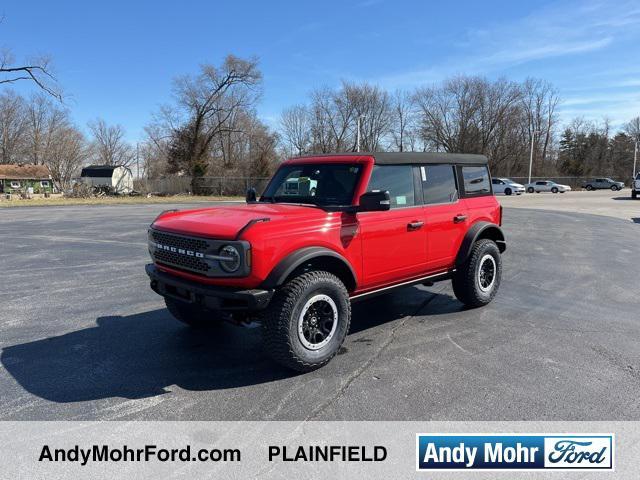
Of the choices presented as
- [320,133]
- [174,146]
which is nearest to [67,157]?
[174,146]

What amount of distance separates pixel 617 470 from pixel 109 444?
3184 mm

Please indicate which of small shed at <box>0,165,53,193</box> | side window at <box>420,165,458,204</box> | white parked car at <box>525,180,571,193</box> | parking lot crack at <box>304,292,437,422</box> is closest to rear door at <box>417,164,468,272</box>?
side window at <box>420,165,458,204</box>

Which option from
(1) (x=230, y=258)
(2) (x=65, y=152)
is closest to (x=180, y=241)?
(1) (x=230, y=258)

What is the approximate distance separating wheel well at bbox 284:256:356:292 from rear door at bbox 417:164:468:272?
126 centimetres

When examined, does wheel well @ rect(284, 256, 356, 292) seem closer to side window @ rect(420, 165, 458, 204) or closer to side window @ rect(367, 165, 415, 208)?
→ side window @ rect(367, 165, 415, 208)

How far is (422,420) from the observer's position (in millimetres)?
3223

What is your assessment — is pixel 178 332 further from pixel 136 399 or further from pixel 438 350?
pixel 438 350

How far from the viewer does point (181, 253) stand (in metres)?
4.02

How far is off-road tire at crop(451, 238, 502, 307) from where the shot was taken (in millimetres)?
5719

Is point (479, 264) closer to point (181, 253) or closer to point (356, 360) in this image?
point (356, 360)

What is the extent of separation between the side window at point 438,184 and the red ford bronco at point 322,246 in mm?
19

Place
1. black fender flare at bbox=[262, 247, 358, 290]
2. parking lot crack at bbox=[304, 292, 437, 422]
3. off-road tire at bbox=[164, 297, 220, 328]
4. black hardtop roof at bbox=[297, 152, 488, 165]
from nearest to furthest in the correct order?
parking lot crack at bbox=[304, 292, 437, 422]
black fender flare at bbox=[262, 247, 358, 290]
black hardtop roof at bbox=[297, 152, 488, 165]
off-road tire at bbox=[164, 297, 220, 328]

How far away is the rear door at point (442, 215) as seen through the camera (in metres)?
5.20

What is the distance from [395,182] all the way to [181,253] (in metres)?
2.36
